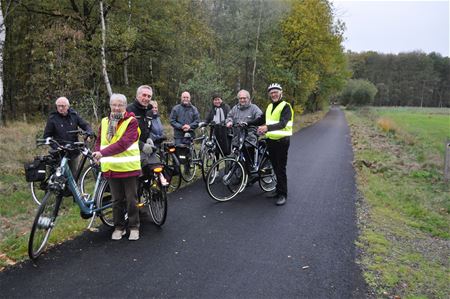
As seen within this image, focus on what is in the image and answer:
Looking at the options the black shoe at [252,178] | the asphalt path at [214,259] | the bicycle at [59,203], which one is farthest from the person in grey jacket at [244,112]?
the bicycle at [59,203]

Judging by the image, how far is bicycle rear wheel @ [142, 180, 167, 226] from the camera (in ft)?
17.0

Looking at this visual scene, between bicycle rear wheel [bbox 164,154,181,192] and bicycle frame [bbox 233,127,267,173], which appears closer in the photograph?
bicycle frame [bbox 233,127,267,173]

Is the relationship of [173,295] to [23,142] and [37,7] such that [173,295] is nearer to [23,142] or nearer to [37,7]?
[23,142]

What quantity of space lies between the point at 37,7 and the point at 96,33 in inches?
129

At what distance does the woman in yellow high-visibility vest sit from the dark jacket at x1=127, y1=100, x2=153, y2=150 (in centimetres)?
76

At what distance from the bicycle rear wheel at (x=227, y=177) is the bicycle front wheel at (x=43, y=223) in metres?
2.85

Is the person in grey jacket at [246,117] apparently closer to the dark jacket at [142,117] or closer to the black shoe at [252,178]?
the black shoe at [252,178]

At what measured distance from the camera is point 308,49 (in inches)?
1016

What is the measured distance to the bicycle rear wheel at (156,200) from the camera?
518 centimetres

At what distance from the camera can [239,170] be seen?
679 centimetres

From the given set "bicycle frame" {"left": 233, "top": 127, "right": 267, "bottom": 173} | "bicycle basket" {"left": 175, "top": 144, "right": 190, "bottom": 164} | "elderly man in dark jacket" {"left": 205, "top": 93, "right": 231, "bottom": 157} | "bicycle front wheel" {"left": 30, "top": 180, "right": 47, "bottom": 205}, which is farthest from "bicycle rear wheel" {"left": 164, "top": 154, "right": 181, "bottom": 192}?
"bicycle front wheel" {"left": 30, "top": 180, "right": 47, "bottom": 205}

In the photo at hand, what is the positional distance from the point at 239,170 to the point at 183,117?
82.5 inches

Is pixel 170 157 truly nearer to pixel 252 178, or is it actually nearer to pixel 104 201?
pixel 252 178

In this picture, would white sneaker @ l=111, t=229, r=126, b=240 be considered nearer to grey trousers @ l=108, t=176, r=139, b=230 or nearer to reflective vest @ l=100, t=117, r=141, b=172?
grey trousers @ l=108, t=176, r=139, b=230
